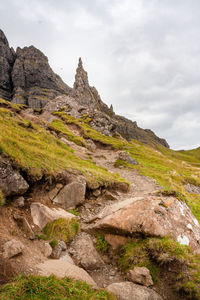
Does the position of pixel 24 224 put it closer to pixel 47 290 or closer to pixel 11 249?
pixel 11 249

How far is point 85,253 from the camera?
24.6 feet

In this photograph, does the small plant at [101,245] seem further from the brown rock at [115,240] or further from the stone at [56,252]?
the stone at [56,252]

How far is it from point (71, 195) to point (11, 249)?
6.16 m

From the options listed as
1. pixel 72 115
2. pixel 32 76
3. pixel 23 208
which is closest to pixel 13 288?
pixel 23 208

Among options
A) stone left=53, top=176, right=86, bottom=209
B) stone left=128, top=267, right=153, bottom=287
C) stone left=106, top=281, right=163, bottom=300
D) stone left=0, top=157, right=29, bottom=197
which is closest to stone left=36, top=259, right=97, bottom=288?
stone left=106, top=281, right=163, bottom=300

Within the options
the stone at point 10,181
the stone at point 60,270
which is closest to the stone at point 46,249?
the stone at point 60,270

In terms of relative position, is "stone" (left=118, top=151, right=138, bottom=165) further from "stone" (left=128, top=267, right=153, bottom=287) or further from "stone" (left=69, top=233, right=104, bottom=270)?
"stone" (left=128, top=267, right=153, bottom=287)

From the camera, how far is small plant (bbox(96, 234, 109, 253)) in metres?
8.06

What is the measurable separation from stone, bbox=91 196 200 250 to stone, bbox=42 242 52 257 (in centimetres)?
298

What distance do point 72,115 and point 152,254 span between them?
72.9 metres

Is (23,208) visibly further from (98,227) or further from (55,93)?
(55,93)

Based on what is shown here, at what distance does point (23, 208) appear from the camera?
27.0 feet

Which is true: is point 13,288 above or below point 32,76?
below

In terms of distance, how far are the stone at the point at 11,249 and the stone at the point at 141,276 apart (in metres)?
4.66
